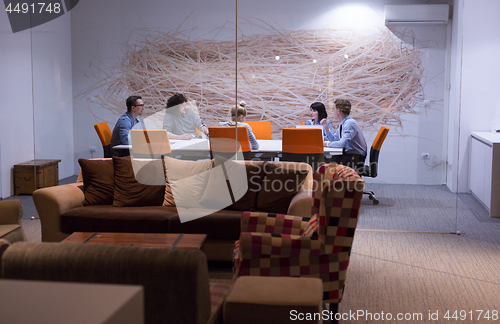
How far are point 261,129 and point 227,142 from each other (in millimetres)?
379

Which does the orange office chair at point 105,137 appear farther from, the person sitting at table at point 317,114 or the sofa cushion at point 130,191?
the person sitting at table at point 317,114

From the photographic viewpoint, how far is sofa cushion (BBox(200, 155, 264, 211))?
3.73 m

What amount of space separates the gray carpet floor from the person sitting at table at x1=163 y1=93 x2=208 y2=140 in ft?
5.42

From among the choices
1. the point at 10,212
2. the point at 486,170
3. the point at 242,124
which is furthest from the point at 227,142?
the point at 486,170

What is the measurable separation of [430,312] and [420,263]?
938 mm

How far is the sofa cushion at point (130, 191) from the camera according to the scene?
389cm

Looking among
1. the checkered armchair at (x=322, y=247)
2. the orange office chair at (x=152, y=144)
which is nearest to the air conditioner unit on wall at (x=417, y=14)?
the orange office chair at (x=152, y=144)

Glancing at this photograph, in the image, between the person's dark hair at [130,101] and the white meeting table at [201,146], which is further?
the person's dark hair at [130,101]

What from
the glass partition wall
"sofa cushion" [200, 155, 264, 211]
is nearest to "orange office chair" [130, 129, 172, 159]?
the glass partition wall

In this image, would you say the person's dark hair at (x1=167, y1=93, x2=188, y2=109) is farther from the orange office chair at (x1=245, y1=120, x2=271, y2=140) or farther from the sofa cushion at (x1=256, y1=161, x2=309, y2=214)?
the sofa cushion at (x1=256, y1=161, x2=309, y2=214)

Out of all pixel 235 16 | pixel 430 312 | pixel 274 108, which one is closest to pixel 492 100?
pixel 274 108

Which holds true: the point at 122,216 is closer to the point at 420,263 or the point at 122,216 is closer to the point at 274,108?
the point at 274,108

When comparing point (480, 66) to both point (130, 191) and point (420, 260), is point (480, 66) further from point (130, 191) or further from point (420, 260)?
point (130, 191)

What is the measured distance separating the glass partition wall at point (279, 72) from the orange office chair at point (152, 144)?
0.11ft
